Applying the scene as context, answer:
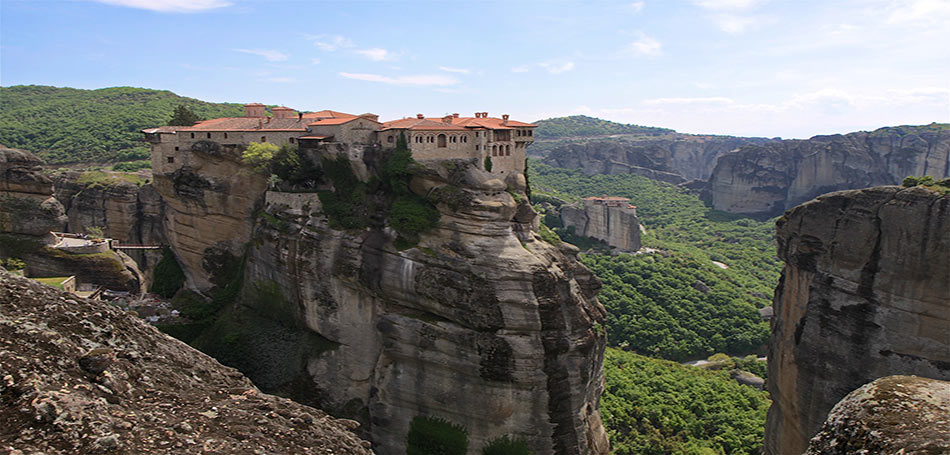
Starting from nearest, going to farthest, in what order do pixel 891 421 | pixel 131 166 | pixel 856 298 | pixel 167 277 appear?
pixel 891 421, pixel 856 298, pixel 167 277, pixel 131 166

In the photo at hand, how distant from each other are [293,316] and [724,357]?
41.2 metres

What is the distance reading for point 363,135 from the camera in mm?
37844

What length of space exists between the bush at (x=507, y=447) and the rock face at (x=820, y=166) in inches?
3925

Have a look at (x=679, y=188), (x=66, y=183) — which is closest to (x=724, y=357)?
(x=66, y=183)

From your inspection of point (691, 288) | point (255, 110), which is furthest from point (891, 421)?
point (691, 288)

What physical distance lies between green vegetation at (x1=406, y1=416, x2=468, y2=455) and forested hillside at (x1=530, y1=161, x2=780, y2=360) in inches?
1281

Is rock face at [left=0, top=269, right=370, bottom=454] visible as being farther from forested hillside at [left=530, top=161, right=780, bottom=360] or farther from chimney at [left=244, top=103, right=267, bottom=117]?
forested hillside at [left=530, top=161, right=780, bottom=360]

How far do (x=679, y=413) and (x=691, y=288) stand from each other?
30.6 meters

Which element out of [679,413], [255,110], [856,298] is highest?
[255,110]

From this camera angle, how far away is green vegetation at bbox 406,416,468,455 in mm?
30859

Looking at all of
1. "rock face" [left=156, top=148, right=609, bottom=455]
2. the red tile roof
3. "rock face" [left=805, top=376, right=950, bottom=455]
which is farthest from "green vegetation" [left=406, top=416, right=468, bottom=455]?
"rock face" [left=805, top=376, right=950, bottom=455]

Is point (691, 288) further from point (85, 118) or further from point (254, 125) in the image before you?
point (85, 118)

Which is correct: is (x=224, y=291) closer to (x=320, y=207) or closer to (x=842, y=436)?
(x=320, y=207)

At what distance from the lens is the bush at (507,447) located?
30.3 meters
